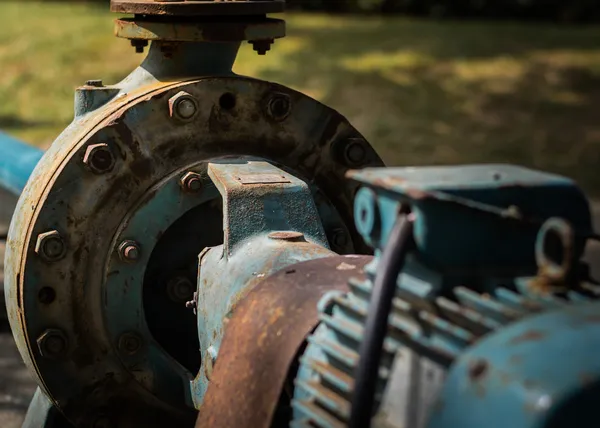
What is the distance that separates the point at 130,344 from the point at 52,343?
0.16 m

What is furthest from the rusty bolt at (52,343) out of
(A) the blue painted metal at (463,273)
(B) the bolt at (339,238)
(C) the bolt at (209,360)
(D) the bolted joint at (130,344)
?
(A) the blue painted metal at (463,273)

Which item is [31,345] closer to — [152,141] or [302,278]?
[152,141]

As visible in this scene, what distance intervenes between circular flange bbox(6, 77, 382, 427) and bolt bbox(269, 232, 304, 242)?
0.25 m

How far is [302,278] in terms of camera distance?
7.05 ft

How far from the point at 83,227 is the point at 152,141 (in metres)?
0.23

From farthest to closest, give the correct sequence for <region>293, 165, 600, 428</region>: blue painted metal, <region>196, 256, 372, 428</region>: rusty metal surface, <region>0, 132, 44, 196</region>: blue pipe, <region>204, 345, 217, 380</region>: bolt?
<region>0, 132, 44, 196</region>: blue pipe → <region>204, 345, 217, 380</region>: bolt → <region>196, 256, 372, 428</region>: rusty metal surface → <region>293, 165, 600, 428</region>: blue painted metal

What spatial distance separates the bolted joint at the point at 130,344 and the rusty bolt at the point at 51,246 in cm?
22

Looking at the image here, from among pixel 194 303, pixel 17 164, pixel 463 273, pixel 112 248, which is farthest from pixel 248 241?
pixel 17 164

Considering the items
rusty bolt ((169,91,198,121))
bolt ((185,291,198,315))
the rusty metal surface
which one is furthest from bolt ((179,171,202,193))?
the rusty metal surface

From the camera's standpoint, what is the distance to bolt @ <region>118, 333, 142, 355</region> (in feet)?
8.37

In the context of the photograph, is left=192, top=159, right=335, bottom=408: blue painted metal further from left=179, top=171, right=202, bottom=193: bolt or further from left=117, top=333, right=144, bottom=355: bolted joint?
left=117, top=333, right=144, bottom=355: bolted joint

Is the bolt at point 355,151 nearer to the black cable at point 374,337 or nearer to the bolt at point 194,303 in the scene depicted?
the bolt at point 194,303

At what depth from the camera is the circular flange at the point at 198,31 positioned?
2689 mm

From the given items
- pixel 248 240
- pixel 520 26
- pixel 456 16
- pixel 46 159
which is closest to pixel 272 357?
pixel 248 240
